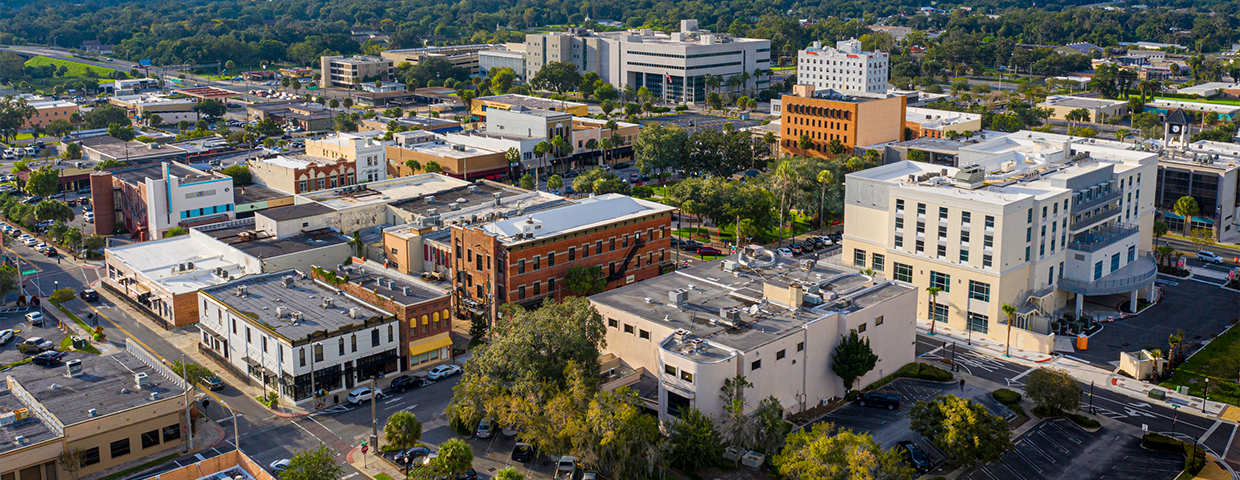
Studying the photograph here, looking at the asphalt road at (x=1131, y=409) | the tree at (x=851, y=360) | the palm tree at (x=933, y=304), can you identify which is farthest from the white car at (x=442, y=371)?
the palm tree at (x=933, y=304)

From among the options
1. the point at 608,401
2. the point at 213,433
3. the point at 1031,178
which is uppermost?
the point at 1031,178

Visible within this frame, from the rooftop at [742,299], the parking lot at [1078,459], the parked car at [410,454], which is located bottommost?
the parking lot at [1078,459]

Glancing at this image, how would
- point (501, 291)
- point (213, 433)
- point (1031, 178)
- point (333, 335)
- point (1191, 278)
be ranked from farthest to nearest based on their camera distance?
point (1191, 278) → point (1031, 178) → point (501, 291) → point (333, 335) → point (213, 433)

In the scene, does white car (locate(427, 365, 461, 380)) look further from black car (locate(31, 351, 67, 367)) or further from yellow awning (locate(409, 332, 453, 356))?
black car (locate(31, 351, 67, 367))

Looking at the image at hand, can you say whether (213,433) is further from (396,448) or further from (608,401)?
(608,401)

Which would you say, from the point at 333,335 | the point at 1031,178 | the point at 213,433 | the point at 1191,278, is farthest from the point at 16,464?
the point at 1191,278

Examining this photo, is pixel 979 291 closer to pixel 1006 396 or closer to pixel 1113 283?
pixel 1113 283

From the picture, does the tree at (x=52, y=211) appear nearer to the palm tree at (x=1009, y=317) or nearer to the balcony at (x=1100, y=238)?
the palm tree at (x=1009, y=317)
